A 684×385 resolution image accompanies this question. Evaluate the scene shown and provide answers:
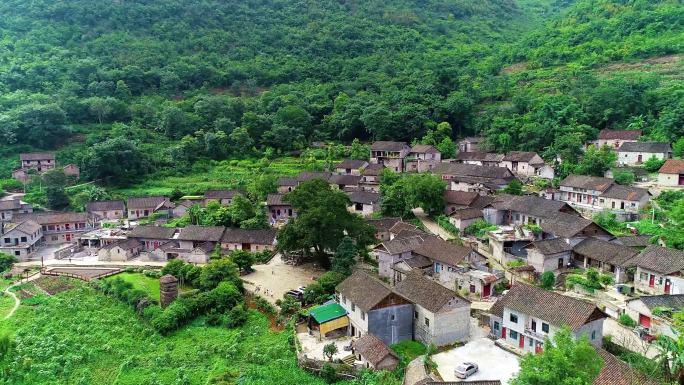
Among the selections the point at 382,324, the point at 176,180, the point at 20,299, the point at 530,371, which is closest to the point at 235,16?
the point at 176,180

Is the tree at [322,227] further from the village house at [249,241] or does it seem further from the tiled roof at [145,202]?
the tiled roof at [145,202]

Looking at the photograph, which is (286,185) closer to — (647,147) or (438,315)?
(438,315)

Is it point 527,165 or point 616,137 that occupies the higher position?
point 616,137

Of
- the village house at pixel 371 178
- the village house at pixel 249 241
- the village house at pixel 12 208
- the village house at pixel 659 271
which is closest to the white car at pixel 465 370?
the village house at pixel 659 271

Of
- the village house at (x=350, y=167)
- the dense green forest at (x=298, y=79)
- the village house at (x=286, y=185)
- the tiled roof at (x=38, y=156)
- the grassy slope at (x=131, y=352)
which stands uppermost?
the dense green forest at (x=298, y=79)

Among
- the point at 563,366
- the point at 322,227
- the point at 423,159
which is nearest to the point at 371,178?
the point at 423,159

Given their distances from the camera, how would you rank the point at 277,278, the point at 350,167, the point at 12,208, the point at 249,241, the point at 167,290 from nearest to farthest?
the point at 167,290
the point at 277,278
the point at 249,241
the point at 12,208
the point at 350,167

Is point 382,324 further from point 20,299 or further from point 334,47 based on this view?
point 334,47
